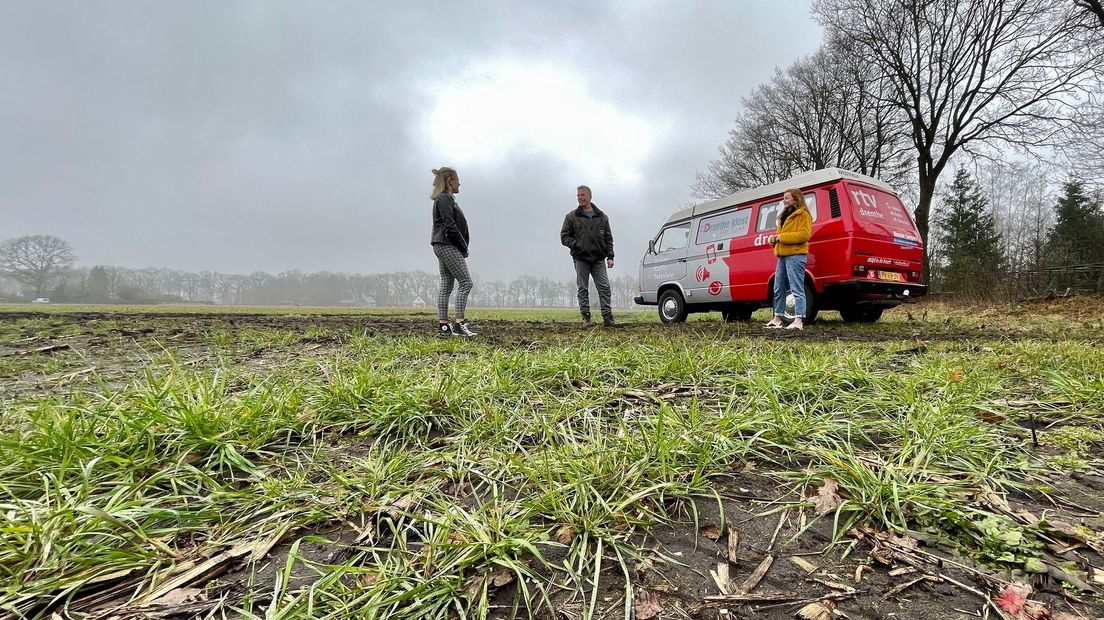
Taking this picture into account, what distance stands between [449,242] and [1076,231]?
98.3 ft

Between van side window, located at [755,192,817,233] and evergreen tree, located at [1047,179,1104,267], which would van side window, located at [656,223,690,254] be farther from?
evergreen tree, located at [1047,179,1104,267]

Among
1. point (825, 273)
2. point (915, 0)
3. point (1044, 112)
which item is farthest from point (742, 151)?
point (825, 273)

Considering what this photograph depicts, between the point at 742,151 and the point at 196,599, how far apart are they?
93.4 ft

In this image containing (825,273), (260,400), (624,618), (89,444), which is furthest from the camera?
(825,273)

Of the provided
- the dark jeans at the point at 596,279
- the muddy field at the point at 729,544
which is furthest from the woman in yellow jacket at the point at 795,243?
the muddy field at the point at 729,544

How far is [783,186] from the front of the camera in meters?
7.63

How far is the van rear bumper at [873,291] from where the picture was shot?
6441mm

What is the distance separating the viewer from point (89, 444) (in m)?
Answer: 1.57

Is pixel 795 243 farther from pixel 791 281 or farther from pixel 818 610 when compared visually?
pixel 818 610

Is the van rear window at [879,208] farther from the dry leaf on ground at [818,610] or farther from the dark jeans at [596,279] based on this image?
the dry leaf on ground at [818,610]

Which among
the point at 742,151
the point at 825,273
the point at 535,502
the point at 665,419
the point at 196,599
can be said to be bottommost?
the point at 196,599

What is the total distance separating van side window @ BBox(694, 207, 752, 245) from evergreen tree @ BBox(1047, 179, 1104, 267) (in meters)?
13.9

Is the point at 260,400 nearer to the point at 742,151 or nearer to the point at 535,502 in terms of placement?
the point at 535,502

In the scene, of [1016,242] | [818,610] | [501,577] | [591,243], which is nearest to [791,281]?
[591,243]
